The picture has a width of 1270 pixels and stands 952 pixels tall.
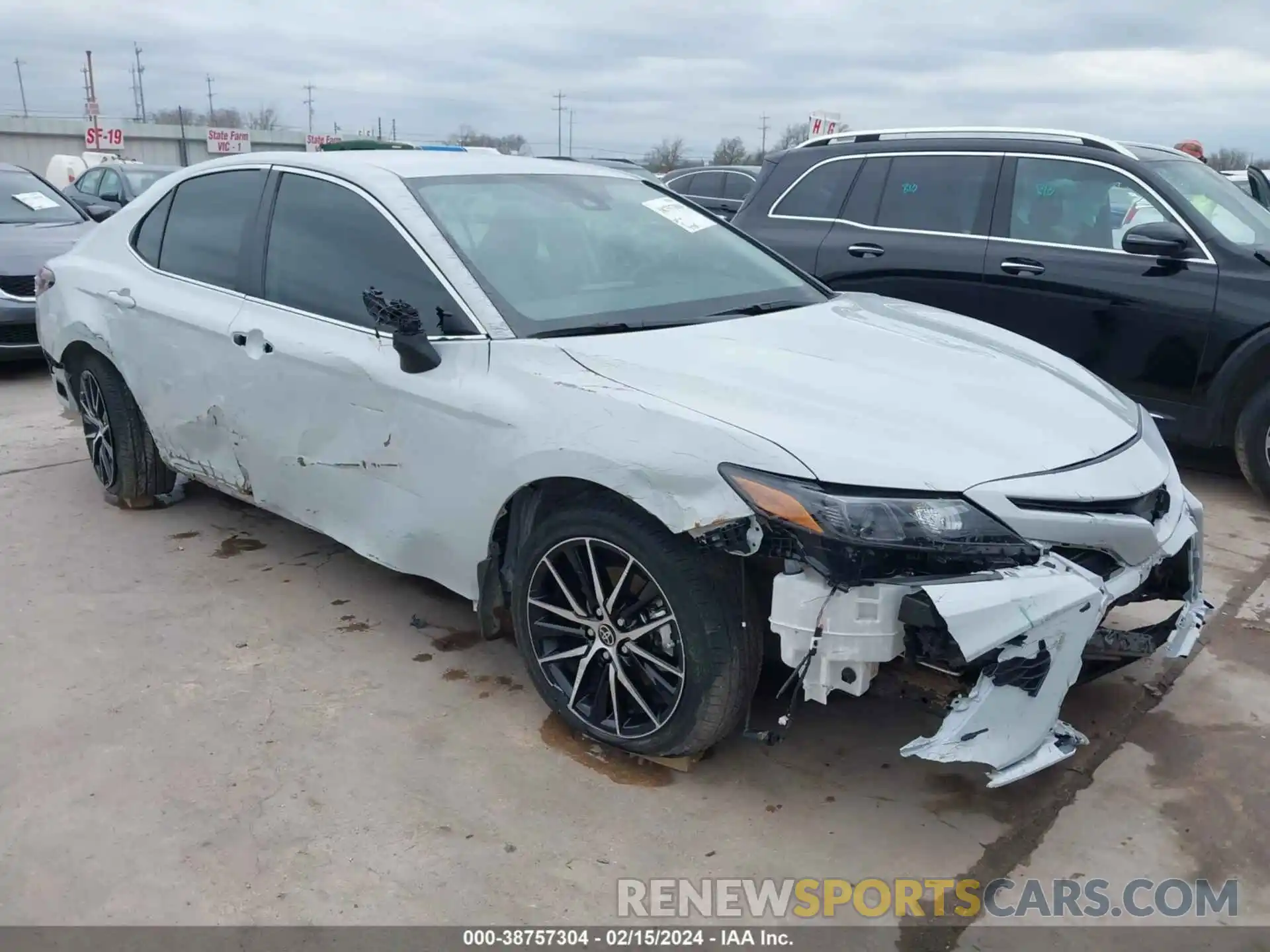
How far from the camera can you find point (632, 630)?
288 cm

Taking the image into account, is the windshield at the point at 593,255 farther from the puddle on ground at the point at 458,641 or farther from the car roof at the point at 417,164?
the puddle on ground at the point at 458,641

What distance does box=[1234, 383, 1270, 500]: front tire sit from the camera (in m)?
5.16

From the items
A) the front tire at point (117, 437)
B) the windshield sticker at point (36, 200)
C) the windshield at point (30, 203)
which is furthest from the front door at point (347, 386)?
the windshield sticker at point (36, 200)

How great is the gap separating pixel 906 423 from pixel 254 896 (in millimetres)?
1982

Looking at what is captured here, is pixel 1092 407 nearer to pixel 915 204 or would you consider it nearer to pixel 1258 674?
pixel 1258 674

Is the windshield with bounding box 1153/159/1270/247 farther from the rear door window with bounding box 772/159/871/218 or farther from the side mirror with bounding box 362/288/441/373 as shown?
the side mirror with bounding box 362/288/441/373

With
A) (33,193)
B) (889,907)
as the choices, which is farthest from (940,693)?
(33,193)

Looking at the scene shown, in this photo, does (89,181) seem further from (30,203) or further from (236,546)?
(236,546)

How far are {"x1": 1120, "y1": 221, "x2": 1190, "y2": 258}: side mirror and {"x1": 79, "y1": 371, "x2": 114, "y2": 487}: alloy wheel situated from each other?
16.6ft

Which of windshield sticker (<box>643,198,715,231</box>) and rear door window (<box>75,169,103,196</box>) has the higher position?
windshield sticker (<box>643,198,715,231</box>)

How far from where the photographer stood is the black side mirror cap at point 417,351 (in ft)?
10.4

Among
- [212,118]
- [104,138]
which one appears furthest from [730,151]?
[212,118]

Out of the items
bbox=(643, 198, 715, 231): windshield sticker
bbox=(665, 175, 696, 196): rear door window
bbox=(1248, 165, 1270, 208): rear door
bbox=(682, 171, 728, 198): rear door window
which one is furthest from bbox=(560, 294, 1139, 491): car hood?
bbox=(665, 175, 696, 196): rear door window

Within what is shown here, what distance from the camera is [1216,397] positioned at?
527 centimetres
